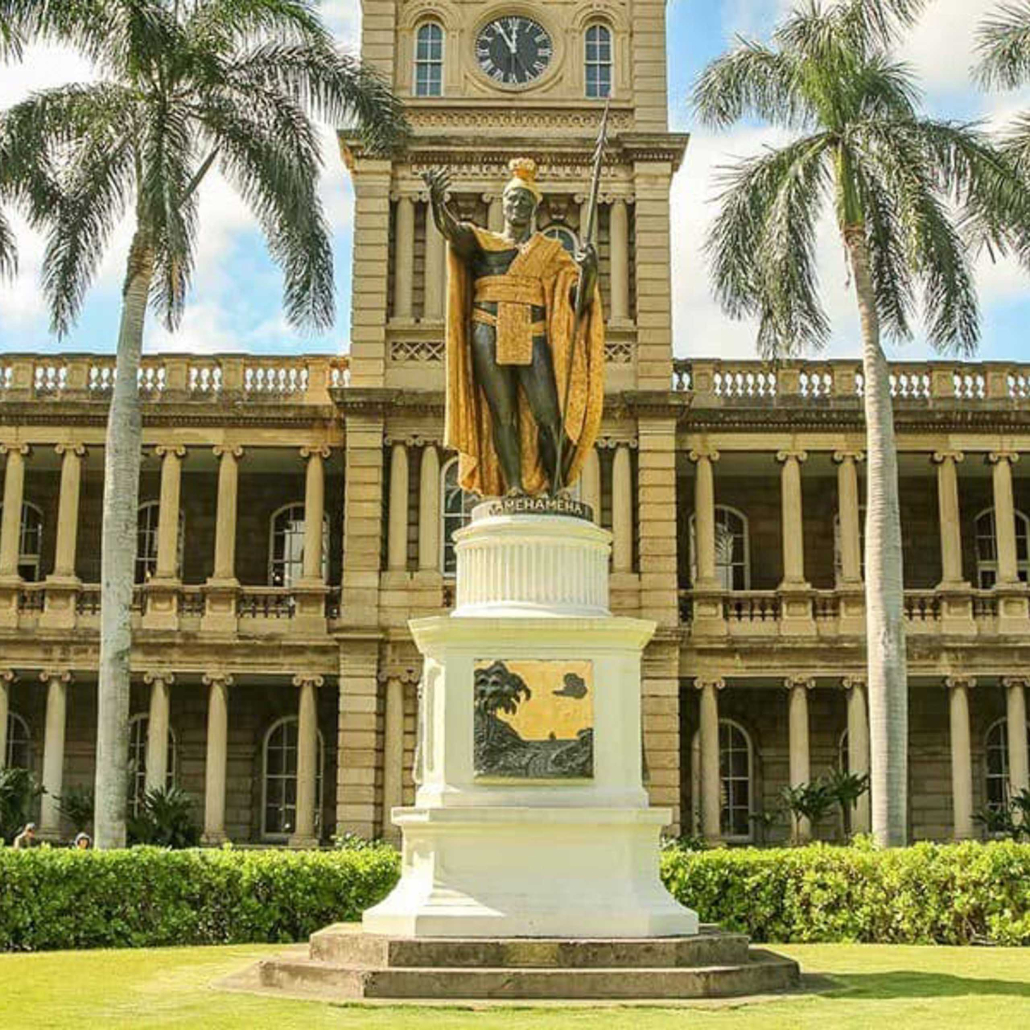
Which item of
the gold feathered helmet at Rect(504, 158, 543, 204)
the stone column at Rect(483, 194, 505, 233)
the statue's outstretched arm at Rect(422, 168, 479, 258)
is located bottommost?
the statue's outstretched arm at Rect(422, 168, 479, 258)

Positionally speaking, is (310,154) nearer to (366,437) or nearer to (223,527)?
(366,437)

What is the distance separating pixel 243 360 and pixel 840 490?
1079cm

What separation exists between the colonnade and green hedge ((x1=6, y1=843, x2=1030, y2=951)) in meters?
13.4

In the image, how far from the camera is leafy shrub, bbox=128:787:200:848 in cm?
2495

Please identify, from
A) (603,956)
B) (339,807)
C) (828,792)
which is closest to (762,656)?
(828,792)

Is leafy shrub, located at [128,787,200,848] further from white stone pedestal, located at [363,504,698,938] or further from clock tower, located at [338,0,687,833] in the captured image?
white stone pedestal, located at [363,504,698,938]

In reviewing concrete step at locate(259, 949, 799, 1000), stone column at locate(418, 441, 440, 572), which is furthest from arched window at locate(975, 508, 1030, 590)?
concrete step at locate(259, 949, 799, 1000)

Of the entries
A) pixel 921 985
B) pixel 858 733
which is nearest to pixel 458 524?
pixel 858 733

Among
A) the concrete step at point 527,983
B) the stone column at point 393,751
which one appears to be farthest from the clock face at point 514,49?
the concrete step at point 527,983

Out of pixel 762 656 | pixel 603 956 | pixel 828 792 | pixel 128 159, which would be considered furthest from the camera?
pixel 762 656

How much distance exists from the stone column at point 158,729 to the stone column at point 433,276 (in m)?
7.64

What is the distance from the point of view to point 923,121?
2134 centimetres

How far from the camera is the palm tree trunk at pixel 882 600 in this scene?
1923cm

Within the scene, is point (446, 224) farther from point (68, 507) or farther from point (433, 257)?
point (68, 507)
